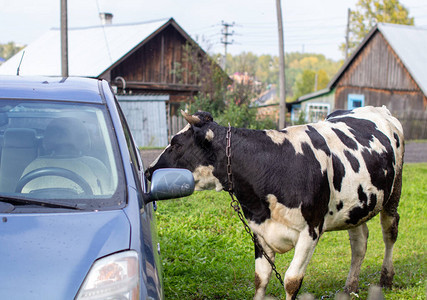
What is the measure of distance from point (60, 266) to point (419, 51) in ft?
108

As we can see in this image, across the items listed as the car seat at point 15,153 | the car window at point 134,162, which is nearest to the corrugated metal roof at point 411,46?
the car window at point 134,162

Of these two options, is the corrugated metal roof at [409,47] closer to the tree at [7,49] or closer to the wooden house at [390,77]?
the wooden house at [390,77]

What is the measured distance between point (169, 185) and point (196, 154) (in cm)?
142

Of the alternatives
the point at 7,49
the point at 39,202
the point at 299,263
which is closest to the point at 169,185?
the point at 39,202

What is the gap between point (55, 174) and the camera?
353 centimetres

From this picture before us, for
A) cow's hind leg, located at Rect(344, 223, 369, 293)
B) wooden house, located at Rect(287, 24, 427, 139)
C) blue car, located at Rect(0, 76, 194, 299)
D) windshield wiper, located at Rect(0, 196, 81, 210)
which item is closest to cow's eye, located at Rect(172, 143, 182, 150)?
blue car, located at Rect(0, 76, 194, 299)

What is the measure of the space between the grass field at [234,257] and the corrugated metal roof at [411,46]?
22.0 meters

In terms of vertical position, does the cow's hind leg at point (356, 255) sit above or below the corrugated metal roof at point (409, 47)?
below

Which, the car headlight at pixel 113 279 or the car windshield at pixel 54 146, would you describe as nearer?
the car headlight at pixel 113 279

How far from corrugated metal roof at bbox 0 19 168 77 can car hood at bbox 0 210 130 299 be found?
22.4 meters

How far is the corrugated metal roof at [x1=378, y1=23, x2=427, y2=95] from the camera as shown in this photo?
98.0 ft

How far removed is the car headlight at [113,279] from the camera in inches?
94.7

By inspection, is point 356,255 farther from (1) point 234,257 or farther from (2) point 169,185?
(2) point 169,185

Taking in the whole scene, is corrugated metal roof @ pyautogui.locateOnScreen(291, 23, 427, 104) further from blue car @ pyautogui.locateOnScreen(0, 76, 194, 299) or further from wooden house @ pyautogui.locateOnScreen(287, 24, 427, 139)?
blue car @ pyautogui.locateOnScreen(0, 76, 194, 299)
